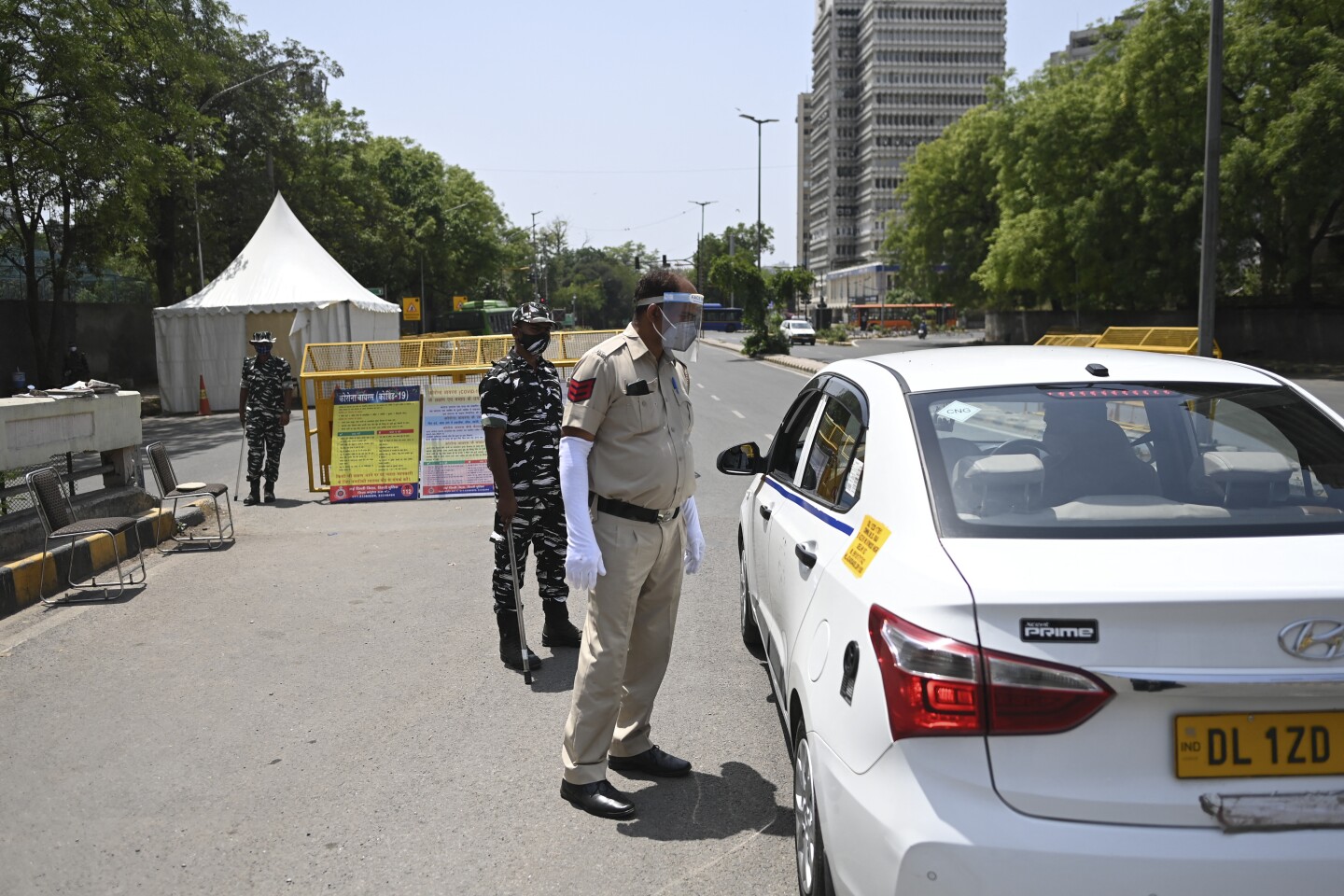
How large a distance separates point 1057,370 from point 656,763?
85.7 inches

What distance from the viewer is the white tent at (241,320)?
2659cm

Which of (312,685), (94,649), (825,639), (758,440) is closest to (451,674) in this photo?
(312,685)

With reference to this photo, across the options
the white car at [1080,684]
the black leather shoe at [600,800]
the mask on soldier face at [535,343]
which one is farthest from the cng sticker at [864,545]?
the mask on soldier face at [535,343]

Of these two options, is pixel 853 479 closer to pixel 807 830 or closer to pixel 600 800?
pixel 807 830

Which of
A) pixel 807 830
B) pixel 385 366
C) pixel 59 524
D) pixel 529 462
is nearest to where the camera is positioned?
pixel 807 830

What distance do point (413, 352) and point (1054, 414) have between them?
35.7ft

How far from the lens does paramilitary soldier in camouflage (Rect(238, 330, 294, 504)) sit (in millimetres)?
12070

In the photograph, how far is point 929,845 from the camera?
7.68ft

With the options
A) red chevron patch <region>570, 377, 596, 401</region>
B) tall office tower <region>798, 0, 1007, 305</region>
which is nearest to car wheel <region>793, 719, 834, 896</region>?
red chevron patch <region>570, 377, 596, 401</region>

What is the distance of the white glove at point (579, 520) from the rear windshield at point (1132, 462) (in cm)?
127

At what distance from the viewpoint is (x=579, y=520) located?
3922 millimetres

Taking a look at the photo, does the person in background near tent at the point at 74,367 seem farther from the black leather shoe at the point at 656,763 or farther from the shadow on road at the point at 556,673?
the black leather shoe at the point at 656,763

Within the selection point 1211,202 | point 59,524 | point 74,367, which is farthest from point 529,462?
point 74,367

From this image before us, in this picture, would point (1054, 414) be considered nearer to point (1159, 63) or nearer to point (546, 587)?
point (546, 587)
